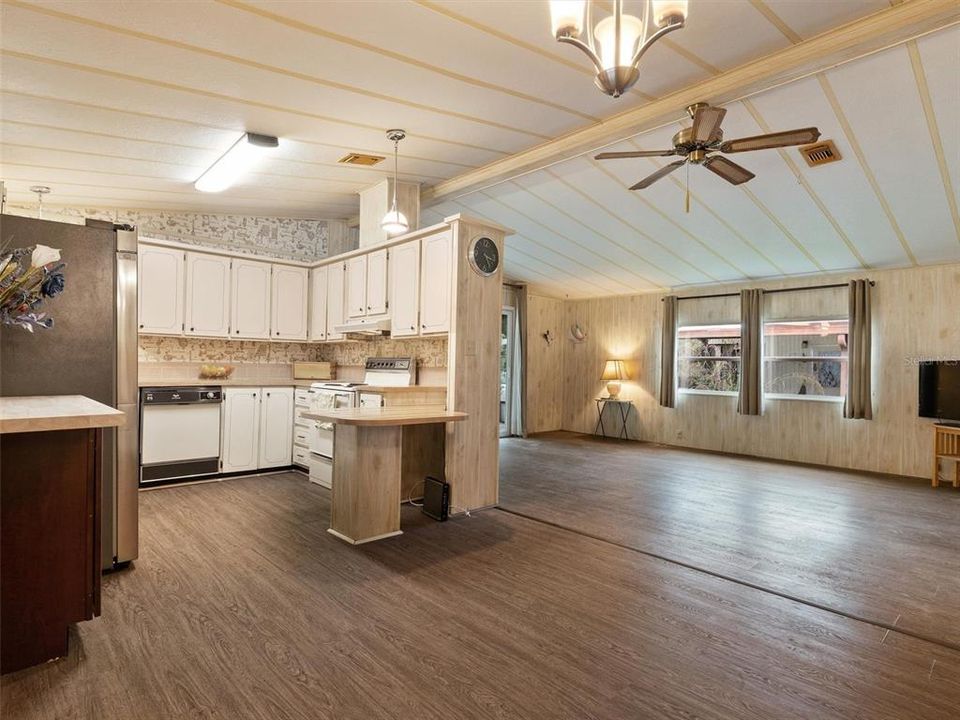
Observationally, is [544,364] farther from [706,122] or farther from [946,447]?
[706,122]

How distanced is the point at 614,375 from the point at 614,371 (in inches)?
2.7

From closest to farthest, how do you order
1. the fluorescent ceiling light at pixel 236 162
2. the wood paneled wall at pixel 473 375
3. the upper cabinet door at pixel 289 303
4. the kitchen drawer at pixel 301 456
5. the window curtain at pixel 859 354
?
1. the fluorescent ceiling light at pixel 236 162
2. the wood paneled wall at pixel 473 375
3. the kitchen drawer at pixel 301 456
4. the upper cabinet door at pixel 289 303
5. the window curtain at pixel 859 354

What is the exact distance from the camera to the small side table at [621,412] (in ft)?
29.2

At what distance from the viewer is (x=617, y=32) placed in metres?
2.07

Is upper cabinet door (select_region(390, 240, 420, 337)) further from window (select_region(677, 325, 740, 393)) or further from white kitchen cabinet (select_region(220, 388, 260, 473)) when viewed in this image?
window (select_region(677, 325, 740, 393))

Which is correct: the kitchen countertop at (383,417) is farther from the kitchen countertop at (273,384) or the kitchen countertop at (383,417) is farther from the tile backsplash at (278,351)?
the tile backsplash at (278,351)

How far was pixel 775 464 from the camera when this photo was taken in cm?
684

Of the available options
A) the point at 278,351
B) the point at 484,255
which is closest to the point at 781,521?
the point at 484,255

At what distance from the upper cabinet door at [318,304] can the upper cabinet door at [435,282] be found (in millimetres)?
1922

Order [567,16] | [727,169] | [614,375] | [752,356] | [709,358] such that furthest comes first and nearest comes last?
→ [614,375]
[709,358]
[752,356]
[727,169]
[567,16]

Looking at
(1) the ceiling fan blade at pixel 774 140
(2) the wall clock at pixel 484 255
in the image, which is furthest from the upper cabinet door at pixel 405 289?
(1) the ceiling fan blade at pixel 774 140

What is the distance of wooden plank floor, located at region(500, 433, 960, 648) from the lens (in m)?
2.89

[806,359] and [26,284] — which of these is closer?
[26,284]

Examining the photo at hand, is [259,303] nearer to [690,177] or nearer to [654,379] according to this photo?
[690,177]
